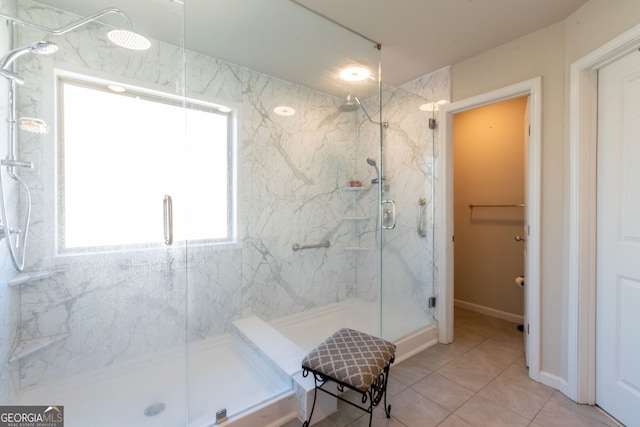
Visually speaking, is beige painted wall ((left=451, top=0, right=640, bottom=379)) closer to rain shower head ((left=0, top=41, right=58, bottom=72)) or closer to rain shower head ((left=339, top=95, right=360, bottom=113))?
rain shower head ((left=339, top=95, right=360, bottom=113))

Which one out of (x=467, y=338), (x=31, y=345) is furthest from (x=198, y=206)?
(x=467, y=338)

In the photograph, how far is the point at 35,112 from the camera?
1.64 metres

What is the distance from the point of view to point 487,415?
5.41 feet

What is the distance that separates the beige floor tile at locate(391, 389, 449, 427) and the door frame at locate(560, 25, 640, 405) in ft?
3.05

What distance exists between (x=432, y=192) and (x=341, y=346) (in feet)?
5.62

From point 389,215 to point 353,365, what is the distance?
1.63m

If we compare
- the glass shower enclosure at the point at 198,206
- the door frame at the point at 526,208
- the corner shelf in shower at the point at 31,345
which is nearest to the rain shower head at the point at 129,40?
the glass shower enclosure at the point at 198,206

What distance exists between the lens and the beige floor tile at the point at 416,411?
1.60 metres

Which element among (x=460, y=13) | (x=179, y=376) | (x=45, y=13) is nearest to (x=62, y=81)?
(x=45, y=13)

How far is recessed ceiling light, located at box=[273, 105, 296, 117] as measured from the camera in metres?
2.65

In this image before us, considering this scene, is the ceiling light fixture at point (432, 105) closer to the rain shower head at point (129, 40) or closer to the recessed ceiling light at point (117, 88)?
the rain shower head at point (129, 40)

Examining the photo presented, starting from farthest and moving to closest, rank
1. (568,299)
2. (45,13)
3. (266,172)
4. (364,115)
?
(364,115)
(266,172)
(568,299)
(45,13)

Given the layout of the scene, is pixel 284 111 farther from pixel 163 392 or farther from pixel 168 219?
pixel 163 392

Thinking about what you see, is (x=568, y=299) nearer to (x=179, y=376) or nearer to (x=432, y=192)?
(x=432, y=192)
